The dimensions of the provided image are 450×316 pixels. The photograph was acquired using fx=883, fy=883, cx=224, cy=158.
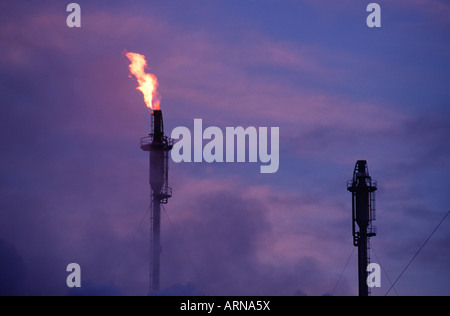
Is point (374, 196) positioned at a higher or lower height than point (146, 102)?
lower

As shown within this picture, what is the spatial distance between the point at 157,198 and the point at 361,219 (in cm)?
1996
